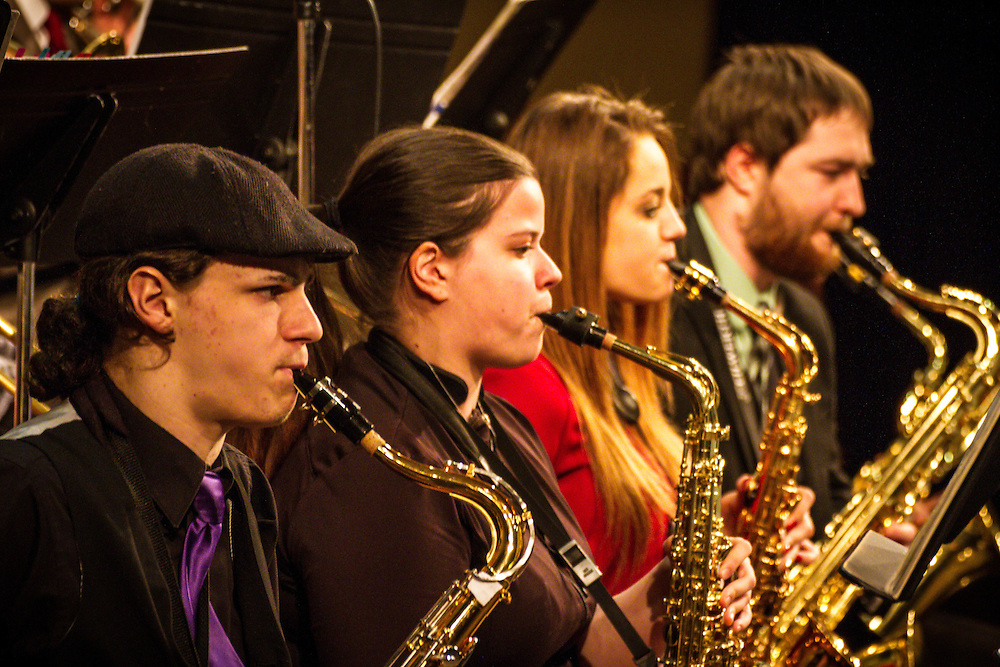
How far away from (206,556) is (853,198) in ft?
8.89

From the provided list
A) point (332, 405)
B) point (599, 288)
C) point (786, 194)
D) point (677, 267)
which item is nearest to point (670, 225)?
point (677, 267)

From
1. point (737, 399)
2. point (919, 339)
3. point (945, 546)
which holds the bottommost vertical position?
point (945, 546)

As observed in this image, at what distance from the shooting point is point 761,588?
2.60 m

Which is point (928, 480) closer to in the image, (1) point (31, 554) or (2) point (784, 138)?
(2) point (784, 138)

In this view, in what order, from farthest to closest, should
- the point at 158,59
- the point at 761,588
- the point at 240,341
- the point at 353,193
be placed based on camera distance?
the point at 761,588 → the point at 353,193 → the point at 158,59 → the point at 240,341

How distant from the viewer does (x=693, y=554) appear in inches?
81.4


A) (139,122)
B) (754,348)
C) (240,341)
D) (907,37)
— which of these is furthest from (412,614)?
(907,37)

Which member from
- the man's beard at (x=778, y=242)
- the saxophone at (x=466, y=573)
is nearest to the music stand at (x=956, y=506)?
the saxophone at (x=466, y=573)

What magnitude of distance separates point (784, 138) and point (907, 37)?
68cm

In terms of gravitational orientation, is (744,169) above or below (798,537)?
above

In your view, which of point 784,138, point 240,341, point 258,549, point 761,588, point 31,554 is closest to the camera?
point 31,554

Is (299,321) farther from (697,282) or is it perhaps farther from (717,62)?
(717,62)

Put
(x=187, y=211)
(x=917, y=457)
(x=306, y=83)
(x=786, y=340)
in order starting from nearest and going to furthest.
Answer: (x=187, y=211) < (x=306, y=83) < (x=786, y=340) < (x=917, y=457)

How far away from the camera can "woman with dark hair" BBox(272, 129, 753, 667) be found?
168cm
